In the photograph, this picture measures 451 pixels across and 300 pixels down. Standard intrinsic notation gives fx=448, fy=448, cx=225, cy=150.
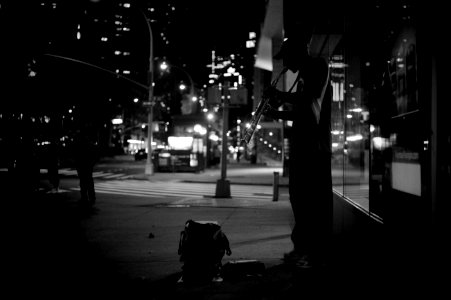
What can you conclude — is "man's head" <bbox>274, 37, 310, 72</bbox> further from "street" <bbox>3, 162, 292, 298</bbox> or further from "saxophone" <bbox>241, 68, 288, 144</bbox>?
"street" <bbox>3, 162, 292, 298</bbox>

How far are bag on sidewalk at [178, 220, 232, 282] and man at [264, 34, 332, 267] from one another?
0.89 metres

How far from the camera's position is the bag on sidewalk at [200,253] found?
4.34 metres

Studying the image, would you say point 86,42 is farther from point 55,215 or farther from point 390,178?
point 390,178

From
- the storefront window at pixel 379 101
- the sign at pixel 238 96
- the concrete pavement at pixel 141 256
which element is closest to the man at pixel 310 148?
the concrete pavement at pixel 141 256

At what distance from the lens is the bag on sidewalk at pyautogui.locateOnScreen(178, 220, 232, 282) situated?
4344mm

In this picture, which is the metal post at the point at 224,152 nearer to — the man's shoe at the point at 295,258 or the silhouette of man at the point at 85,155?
the silhouette of man at the point at 85,155

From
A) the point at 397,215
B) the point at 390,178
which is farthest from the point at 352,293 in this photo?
the point at 390,178

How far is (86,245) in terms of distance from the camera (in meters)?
6.40

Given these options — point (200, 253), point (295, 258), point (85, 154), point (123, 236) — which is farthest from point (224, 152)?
point (200, 253)

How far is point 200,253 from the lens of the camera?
14.4 ft

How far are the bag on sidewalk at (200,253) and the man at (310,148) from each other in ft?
2.93

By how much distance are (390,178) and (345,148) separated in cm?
338

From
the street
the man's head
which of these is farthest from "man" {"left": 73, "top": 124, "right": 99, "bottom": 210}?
the man's head

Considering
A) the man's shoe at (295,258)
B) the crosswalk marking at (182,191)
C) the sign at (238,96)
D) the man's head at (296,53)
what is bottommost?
the crosswalk marking at (182,191)
